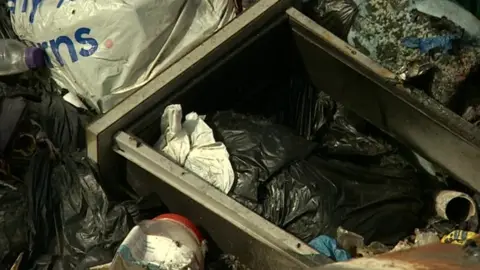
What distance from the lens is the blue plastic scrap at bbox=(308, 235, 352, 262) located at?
200 centimetres

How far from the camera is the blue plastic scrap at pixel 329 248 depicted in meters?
2.00

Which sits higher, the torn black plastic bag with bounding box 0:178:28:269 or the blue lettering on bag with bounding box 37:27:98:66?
the blue lettering on bag with bounding box 37:27:98:66

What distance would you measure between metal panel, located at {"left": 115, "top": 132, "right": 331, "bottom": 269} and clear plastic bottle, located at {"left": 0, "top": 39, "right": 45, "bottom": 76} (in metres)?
0.52

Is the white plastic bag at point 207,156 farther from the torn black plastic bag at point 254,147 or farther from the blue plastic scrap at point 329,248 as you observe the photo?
the blue plastic scrap at point 329,248

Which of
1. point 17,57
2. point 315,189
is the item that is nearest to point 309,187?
point 315,189

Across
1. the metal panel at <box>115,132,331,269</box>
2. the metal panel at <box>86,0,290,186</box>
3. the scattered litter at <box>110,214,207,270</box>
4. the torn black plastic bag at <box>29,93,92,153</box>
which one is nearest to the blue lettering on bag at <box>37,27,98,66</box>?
the torn black plastic bag at <box>29,93,92,153</box>

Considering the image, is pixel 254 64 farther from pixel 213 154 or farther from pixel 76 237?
pixel 76 237

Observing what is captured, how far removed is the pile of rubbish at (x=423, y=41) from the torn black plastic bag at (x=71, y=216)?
2.81 ft

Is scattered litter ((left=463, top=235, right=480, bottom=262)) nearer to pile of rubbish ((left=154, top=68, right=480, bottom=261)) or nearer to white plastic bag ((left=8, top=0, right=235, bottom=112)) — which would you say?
pile of rubbish ((left=154, top=68, right=480, bottom=261))

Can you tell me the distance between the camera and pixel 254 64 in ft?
8.42

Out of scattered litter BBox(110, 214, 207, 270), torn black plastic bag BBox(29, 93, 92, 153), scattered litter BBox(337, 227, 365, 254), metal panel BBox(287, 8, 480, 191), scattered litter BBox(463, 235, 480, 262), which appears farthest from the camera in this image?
torn black plastic bag BBox(29, 93, 92, 153)

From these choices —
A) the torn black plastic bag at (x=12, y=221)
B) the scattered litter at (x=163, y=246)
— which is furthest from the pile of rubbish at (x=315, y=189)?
the torn black plastic bag at (x=12, y=221)

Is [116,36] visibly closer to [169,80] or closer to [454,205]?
[169,80]

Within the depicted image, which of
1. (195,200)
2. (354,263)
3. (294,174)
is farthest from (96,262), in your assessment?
(354,263)
